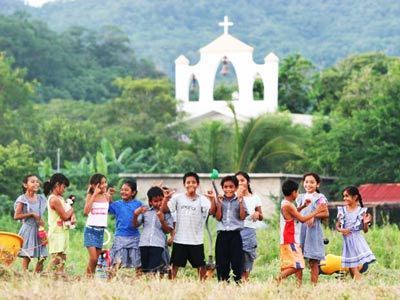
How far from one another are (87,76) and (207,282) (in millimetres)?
82402

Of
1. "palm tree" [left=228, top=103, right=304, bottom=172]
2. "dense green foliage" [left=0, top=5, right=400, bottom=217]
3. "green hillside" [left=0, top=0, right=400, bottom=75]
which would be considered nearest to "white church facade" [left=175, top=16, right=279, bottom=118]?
"dense green foliage" [left=0, top=5, right=400, bottom=217]

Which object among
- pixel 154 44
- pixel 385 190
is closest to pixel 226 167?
pixel 385 190

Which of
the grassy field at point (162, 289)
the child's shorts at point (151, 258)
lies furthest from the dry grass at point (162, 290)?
the child's shorts at point (151, 258)

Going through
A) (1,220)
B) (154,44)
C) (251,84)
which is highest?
(154,44)

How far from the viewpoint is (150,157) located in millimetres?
47188

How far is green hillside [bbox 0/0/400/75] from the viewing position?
171 m

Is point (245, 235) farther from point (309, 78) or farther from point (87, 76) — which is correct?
point (87, 76)

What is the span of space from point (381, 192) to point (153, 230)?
73.2 ft

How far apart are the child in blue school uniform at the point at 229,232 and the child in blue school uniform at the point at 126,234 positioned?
0.99m

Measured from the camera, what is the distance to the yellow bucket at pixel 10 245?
50.0 ft

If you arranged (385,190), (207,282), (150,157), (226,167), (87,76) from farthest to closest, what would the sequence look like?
1. (87,76)
2. (150,157)
3. (226,167)
4. (385,190)
5. (207,282)

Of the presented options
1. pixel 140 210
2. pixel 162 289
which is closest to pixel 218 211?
pixel 140 210

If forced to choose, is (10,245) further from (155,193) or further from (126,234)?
(155,193)

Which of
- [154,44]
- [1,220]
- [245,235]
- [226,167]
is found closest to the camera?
[245,235]
